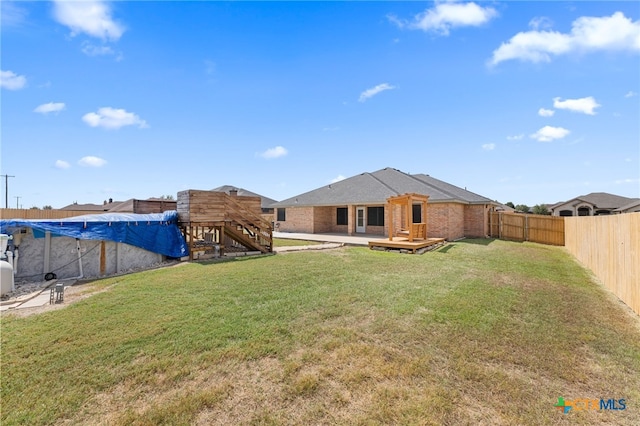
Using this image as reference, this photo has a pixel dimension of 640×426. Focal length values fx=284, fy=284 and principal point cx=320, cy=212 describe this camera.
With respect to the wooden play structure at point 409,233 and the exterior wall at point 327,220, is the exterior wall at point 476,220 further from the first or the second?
the exterior wall at point 327,220

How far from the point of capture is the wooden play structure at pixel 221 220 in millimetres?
11336

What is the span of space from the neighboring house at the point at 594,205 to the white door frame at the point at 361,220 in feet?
90.4

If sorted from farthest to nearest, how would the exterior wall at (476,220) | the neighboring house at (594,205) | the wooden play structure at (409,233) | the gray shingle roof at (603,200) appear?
1. the gray shingle roof at (603,200)
2. the neighboring house at (594,205)
3. the exterior wall at (476,220)
4. the wooden play structure at (409,233)

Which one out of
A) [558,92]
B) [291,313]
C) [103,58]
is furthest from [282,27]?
[291,313]

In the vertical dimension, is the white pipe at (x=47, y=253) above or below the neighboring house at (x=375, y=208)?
below

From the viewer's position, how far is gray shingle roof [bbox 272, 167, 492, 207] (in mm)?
17922

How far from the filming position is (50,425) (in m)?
2.51

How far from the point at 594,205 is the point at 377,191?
28.1m

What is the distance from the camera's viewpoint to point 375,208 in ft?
63.9

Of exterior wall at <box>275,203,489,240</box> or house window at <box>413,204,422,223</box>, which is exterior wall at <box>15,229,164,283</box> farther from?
house window at <box>413,204,422,223</box>

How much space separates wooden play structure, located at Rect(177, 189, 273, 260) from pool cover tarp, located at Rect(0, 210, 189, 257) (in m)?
0.57

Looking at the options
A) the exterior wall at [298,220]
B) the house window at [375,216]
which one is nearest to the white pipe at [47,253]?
the exterior wall at [298,220]

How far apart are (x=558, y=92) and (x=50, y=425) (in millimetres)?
15645

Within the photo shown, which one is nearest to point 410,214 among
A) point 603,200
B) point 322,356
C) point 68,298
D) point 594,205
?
point 322,356
